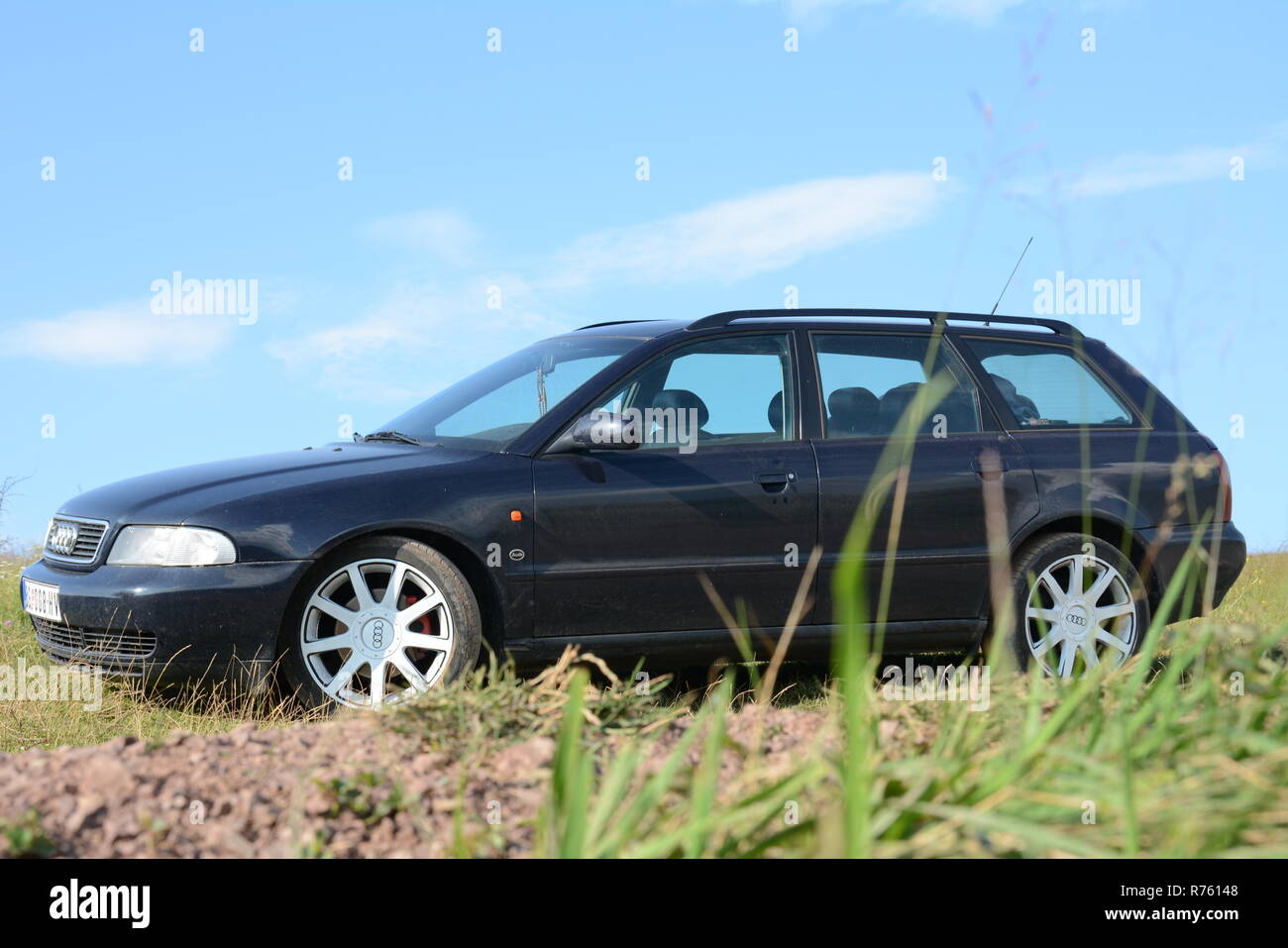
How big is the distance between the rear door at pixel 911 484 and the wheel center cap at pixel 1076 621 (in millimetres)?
470

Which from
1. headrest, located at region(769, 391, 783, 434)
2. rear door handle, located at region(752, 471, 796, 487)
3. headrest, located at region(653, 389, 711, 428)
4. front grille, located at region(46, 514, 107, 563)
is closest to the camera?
front grille, located at region(46, 514, 107, 563)

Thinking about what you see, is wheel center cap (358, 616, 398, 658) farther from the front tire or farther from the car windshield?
the car windshield

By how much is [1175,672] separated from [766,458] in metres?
3.56

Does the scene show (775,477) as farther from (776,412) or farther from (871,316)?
(871,316)

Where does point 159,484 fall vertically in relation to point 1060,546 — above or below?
above

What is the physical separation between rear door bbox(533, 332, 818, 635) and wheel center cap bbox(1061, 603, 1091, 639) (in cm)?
151

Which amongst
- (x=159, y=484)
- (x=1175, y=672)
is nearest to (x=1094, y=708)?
(x=1175, y=672)

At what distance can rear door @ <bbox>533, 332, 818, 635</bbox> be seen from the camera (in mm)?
5832

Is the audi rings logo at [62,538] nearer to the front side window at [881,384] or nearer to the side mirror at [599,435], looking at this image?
the side mirror at [599,435]

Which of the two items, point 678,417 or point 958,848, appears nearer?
point 958,848

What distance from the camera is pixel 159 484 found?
5961 mm

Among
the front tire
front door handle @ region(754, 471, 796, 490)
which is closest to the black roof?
front door handle @ region(754, 471, 796, 490)
